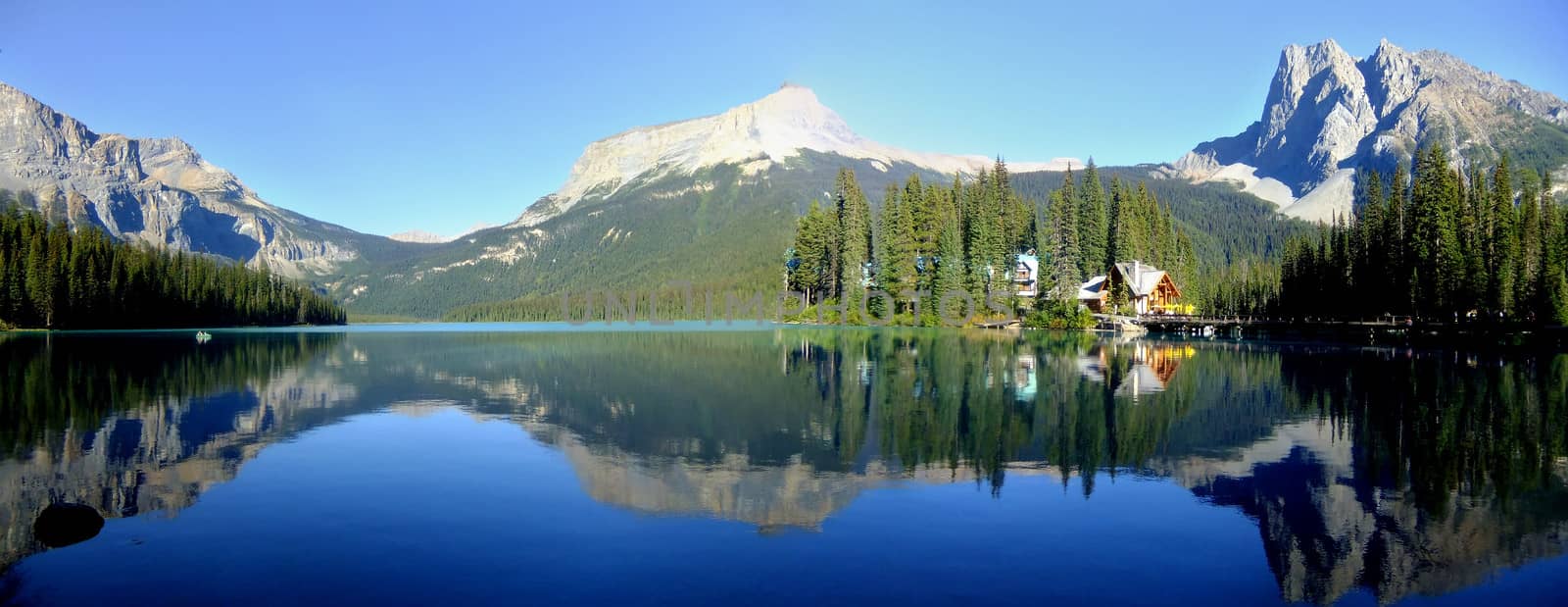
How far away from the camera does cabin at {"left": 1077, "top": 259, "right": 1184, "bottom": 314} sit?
103875mm

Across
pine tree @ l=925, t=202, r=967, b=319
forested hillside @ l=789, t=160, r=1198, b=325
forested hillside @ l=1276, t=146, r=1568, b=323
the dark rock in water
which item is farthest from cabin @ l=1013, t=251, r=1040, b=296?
the dark rock in water

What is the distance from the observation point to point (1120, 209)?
354 ft

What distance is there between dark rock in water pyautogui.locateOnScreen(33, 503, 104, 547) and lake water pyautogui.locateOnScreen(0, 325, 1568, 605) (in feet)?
0.82

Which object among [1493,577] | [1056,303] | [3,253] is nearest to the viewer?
[1493,577]

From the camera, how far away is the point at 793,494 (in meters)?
15.3

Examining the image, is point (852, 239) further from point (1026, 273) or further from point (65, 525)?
point (65, 525)

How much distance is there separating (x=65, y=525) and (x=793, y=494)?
1087 centimetres

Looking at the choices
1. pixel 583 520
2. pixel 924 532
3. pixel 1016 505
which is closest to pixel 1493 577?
pixel 1016 505

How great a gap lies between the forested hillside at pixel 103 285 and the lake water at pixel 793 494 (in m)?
95.5

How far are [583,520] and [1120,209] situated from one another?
105 metres

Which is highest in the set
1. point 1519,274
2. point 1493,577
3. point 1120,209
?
point 1120,209

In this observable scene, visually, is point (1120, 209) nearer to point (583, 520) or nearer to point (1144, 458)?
point (1144, 458)

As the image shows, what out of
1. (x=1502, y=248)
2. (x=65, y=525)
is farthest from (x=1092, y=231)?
(x=65, y=525)

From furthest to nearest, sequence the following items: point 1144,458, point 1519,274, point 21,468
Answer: point 1519,274
point 1144,458
point 21,468
